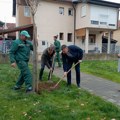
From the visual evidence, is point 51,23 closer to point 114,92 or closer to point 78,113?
point 114,92

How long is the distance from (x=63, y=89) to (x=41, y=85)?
986 millimetres

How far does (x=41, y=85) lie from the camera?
953 cm

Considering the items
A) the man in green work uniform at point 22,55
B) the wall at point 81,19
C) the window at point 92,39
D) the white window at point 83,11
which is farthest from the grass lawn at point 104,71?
the window at point 92,39

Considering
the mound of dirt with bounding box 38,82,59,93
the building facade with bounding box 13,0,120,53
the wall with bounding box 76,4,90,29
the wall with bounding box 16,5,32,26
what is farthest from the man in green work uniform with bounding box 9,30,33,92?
the wall with bounding box 16,5,32,26

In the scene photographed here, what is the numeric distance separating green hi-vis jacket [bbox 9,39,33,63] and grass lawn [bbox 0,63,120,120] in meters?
1.01

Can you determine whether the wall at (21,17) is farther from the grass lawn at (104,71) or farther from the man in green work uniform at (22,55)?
the man in green work uniform at (22,55)


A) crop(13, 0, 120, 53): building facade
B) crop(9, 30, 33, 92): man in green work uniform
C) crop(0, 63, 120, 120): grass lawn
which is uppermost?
crop(13, 0, 120, 53): building facade

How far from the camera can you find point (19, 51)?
8336 millimetres

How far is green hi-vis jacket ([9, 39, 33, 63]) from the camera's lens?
822 cm

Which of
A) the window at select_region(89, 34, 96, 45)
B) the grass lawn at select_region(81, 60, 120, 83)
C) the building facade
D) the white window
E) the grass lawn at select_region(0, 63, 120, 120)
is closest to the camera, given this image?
the grass lawn at select_region(0, 63, 120, 120)

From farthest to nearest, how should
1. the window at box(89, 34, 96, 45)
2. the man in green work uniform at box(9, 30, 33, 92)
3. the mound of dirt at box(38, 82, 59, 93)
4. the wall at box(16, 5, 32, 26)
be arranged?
1. the window at box(89, 34, 96, 45)
2. the wall at box(16, 5, 32, 26)
3. the mound of dirt at box(38, 82, 59, 93)
4. the man in green work uniform at box(9, 30, 33, 92)

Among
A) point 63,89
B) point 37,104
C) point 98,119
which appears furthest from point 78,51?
point 98,119

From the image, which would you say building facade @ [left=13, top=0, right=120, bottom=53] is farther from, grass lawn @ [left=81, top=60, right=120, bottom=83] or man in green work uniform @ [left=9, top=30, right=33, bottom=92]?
man in green work uniform @ [left=9, top=30, right=33, bottom=92]

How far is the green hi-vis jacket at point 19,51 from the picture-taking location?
8.22 meters
